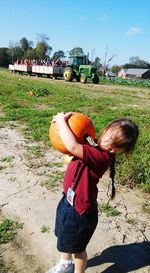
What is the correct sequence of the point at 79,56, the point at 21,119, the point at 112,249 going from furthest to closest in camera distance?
the point at 79,56 < the point at 21,119 < the point at 112,249

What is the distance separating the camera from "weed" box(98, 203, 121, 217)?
427cm

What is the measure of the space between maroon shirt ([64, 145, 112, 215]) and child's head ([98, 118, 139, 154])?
60mm

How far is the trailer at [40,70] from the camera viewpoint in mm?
32906

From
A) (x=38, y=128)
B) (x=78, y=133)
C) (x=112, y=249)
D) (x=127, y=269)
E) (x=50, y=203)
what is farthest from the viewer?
(x=38, y=128)

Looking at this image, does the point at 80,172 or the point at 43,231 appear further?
the point at 43,231

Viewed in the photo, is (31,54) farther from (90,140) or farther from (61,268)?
(90,140)

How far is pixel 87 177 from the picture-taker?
2705 mm

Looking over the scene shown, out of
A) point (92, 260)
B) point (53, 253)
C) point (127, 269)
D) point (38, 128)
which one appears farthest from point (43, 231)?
point (38, 128)

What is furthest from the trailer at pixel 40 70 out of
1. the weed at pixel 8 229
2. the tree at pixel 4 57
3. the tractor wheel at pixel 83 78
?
the tree at pixel 4 57

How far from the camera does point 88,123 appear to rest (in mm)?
2770

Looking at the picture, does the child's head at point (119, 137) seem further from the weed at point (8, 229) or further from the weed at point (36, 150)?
the weed at point (36, 150)

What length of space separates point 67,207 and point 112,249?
3.49 ft

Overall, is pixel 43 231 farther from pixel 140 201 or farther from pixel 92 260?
pixel 140 201

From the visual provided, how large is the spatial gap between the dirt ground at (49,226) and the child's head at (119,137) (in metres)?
1.28
